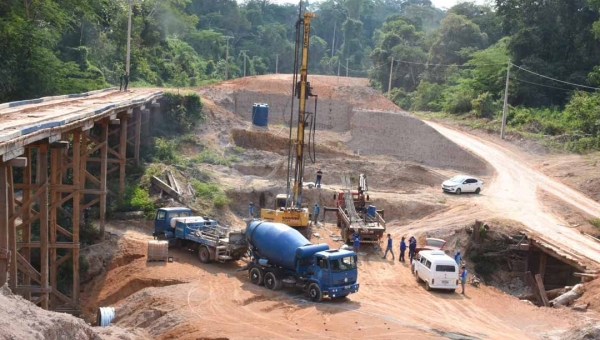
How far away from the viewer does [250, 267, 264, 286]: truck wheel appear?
28406 mm

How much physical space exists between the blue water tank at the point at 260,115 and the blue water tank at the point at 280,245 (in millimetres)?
28675

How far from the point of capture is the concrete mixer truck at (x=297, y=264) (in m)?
26.4

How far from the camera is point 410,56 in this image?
94312 mm

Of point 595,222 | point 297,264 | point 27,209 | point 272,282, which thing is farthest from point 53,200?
point 595,222

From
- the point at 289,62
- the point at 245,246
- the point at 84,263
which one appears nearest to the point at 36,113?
the point at 84,263

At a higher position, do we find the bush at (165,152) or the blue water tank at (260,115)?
the blue water tank at (260,115)

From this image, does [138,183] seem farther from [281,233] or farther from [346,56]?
[346,56]

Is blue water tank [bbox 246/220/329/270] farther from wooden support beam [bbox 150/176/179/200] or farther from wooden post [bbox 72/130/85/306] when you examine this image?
wooden support beam [bbox 150/176/179/200]

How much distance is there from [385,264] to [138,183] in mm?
15902

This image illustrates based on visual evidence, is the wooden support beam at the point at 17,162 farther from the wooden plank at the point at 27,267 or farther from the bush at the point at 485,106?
the bush at the point at 485,106

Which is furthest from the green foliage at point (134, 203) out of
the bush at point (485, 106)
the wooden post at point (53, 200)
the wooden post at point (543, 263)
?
the bush at point (485, 106)

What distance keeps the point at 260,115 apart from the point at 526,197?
2276 centimetres

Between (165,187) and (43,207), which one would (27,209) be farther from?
(165,187)

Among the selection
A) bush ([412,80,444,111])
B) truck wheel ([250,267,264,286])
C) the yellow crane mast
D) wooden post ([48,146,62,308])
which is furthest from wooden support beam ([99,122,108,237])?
bush ([412,80,444,111])
